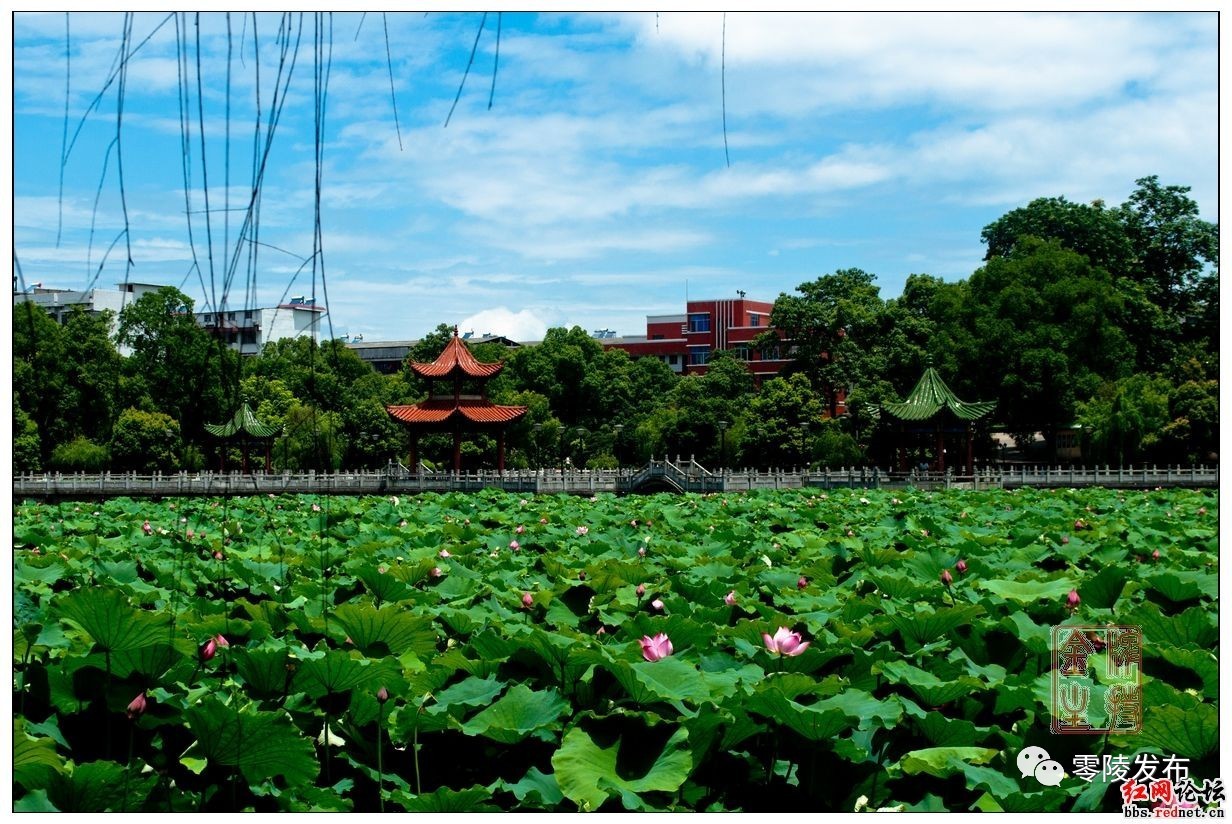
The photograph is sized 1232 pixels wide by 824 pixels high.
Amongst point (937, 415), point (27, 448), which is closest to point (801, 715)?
point (937, 415)

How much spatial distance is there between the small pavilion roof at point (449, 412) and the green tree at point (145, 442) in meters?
9.16

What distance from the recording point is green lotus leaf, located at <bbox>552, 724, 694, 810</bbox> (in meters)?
2.33

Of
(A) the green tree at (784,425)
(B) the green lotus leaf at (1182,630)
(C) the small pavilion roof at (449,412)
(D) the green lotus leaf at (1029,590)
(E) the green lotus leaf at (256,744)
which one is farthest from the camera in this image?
(A) the green tree at (784,425)

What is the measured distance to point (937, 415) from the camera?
3081 cm

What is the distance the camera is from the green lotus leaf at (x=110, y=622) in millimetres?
2666

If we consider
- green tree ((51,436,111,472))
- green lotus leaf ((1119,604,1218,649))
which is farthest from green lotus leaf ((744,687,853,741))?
green tree ((51,436,111,472))

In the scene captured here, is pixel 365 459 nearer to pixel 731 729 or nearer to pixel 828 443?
pixel 828 443

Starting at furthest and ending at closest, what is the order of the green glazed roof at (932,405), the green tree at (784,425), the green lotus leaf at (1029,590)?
the green tree at (784,425) < the green glazed roof at (932,405) < the green lotus leaf at (1029,590)

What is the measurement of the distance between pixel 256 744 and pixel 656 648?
1.01 metres

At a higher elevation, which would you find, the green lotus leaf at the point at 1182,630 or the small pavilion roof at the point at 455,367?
the small pavilion roof at the point at 455,367

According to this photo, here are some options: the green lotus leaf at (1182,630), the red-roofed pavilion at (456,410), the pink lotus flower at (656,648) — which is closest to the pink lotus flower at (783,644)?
→ the pink lotus flower at (656,648)

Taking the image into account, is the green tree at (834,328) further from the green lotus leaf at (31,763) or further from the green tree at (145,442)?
the green lotus leaf at (31,763)

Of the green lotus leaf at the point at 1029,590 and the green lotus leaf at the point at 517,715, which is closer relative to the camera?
the green lotus leaf at the point at 517,715

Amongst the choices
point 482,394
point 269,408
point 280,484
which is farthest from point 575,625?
point 269,408
